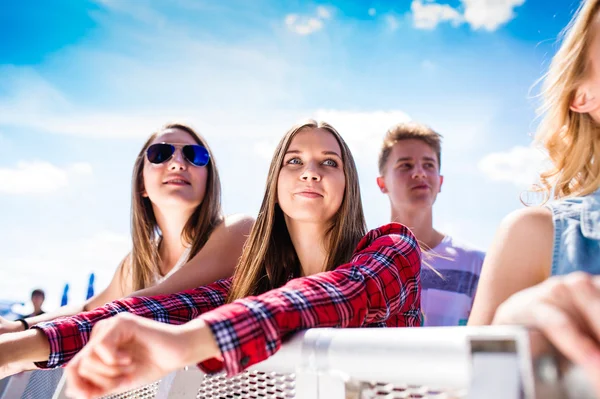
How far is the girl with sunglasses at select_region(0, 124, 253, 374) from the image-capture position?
2951 millimetres

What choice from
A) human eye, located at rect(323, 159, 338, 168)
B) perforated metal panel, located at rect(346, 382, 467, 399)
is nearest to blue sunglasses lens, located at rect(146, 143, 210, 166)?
human eye, located at rect(323, 159, 338, 168)

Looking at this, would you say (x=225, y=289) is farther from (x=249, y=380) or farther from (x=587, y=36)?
(x=587, y=36)

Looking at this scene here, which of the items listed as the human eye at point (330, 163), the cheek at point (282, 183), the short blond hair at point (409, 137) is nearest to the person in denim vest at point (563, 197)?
the human eye at point (330, 163)

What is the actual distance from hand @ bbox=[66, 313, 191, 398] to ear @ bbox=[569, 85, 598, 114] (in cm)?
134

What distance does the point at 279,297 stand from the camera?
1.30 m

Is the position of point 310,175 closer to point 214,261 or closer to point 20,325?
point 214,261

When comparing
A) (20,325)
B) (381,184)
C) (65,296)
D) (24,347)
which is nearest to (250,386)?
(24,347)

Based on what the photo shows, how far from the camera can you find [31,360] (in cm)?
174

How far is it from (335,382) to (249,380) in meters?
0.34

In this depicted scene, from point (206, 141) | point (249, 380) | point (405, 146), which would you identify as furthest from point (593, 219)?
point (405, 146)

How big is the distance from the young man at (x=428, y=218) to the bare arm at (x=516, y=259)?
216 cm

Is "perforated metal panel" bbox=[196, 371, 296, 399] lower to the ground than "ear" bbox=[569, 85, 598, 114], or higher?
lower

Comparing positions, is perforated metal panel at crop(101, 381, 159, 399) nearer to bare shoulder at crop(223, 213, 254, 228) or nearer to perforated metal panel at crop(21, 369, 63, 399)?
perforated metal panel at crop(21, 369, 63, 399)

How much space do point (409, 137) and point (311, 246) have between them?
8.40ft
